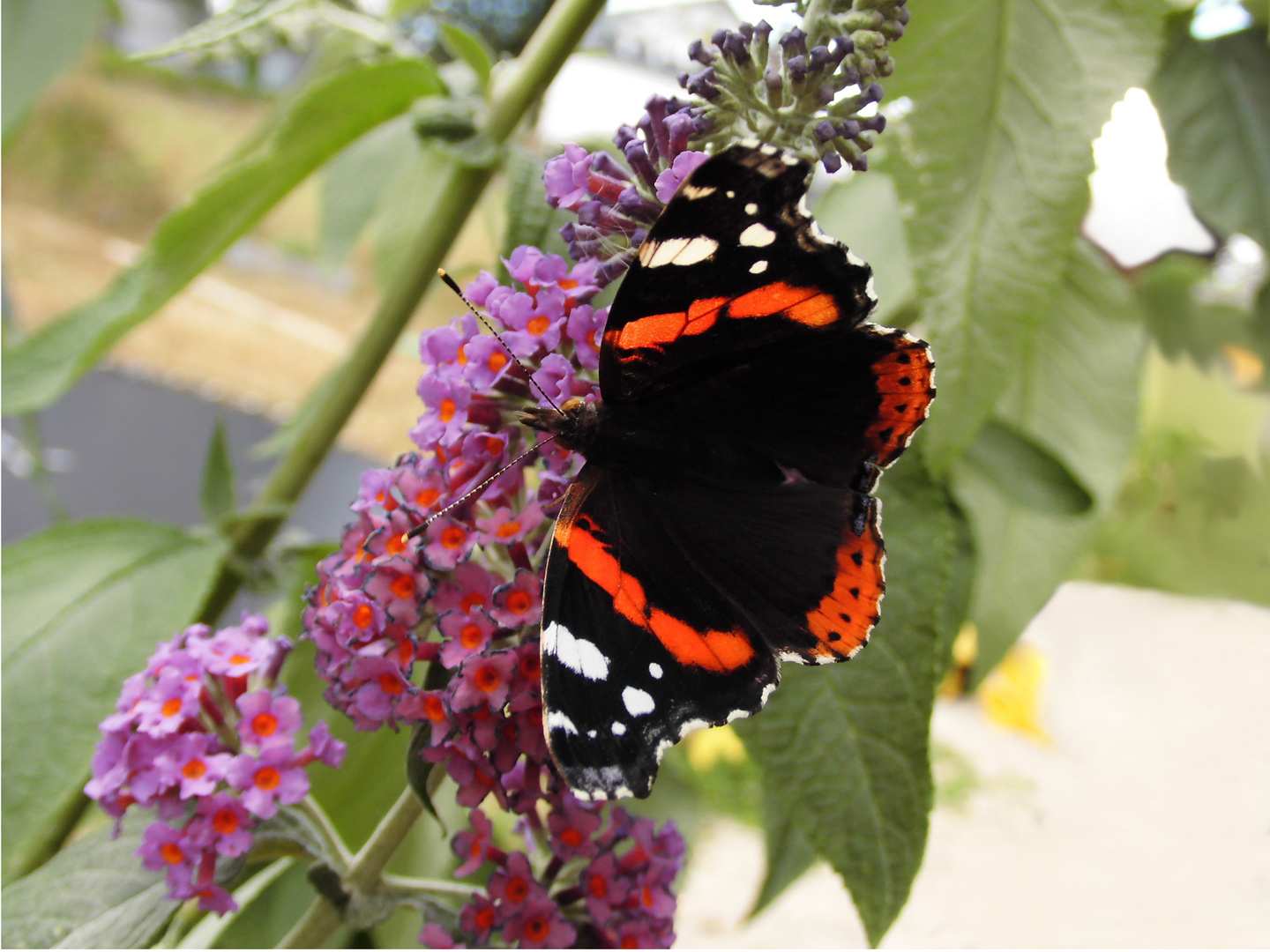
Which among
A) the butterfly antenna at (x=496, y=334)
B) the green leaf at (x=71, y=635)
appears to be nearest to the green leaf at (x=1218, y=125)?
the butterfly antenna at (x=496, y=334)

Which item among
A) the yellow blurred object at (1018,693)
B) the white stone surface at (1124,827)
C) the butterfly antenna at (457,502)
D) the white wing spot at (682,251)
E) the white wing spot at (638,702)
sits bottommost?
the yellow blurred object at (1018,693)

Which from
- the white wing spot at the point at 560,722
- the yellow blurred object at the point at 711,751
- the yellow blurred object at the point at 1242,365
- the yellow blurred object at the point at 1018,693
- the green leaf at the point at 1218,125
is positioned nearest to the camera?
the white wing spot at the point at 560,722

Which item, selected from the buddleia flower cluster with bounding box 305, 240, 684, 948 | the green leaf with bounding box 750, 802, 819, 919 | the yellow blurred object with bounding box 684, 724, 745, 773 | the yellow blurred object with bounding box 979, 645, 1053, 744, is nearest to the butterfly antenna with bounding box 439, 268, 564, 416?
the buddleia flower cluster with bounding box 305, 240, 684, 948

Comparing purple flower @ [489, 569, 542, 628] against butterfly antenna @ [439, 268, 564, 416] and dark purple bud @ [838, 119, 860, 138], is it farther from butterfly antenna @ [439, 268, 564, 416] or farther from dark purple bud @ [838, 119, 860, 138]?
dark purple bud @ [838, 119, 860, 138]

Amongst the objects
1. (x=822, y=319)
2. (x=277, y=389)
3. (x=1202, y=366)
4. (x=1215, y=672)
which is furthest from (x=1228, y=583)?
(x=277, y=389)

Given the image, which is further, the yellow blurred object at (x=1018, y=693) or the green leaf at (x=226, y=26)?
the yellow blurred object at (x=1018, y=693)

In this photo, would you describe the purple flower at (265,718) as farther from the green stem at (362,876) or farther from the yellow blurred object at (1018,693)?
the yellow blurred object at (1018,693)
